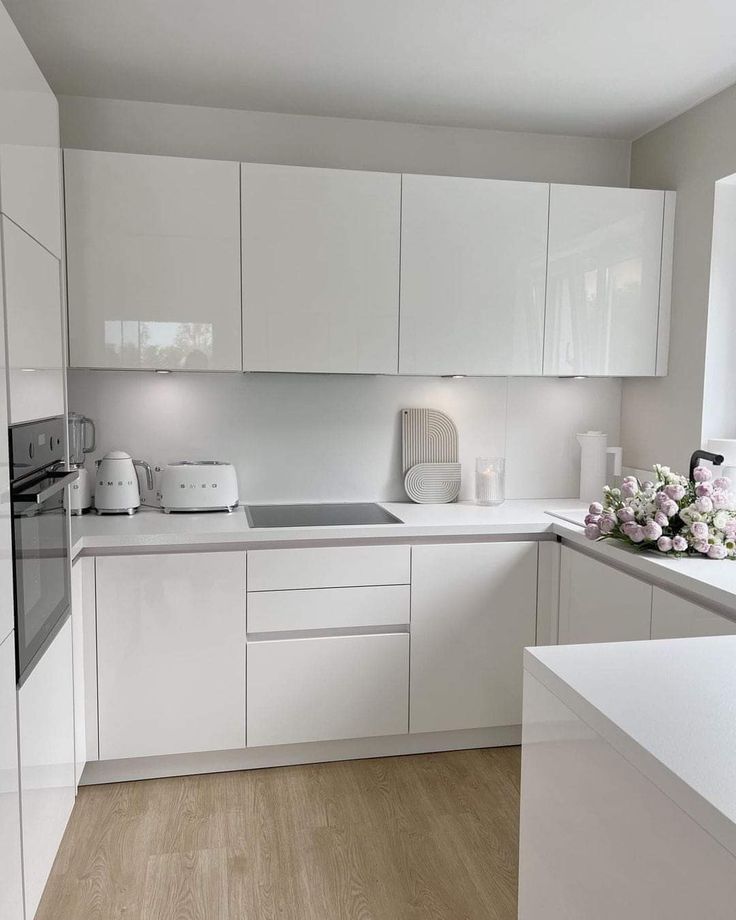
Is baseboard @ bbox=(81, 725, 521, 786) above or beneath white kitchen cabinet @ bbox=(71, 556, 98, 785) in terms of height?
beneath

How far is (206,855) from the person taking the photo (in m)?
2.26

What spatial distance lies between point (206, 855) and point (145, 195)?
85.6 inches

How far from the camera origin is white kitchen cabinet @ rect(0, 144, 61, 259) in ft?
5.30

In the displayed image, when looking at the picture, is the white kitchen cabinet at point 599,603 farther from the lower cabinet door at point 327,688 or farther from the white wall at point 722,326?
the white wall at point 722,326

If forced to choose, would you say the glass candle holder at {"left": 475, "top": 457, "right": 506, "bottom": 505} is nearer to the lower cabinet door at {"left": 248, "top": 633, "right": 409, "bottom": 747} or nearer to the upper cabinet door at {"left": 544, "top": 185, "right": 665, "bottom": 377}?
the upper cabinet door at {"left": 544, "top": 185, "right": 665, "bottom": 377}

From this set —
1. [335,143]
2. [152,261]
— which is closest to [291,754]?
[152,261]

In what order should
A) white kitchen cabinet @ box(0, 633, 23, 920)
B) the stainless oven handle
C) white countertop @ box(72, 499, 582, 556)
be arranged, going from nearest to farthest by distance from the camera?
white kitchen cabinet @ box(0, 633, 23, 920) → the stainless oven handle → white countertop @ box(72, 499, 582, 556)

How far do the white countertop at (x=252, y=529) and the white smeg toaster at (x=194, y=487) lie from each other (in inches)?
1.8

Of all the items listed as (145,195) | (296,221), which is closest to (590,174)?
(296,221)

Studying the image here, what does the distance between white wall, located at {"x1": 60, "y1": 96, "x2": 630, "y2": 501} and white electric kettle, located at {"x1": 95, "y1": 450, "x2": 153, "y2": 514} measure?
0.21m

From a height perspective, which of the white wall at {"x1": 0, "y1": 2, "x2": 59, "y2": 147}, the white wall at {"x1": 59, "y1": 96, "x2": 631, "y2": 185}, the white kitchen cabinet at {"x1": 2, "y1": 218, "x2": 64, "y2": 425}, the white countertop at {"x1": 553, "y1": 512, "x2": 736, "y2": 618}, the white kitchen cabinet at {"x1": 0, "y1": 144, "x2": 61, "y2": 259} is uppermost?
the white wall at {"x1": 59, "y1": 96, "x2": 631, "y2": 185}

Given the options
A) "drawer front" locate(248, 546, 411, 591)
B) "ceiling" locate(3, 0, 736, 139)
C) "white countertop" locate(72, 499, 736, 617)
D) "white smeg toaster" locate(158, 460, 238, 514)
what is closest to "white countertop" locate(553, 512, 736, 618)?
"white countertop" locate(72, 499, 736, 617)

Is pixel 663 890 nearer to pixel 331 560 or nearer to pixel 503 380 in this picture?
pixel 331 560

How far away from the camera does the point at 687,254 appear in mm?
3076
